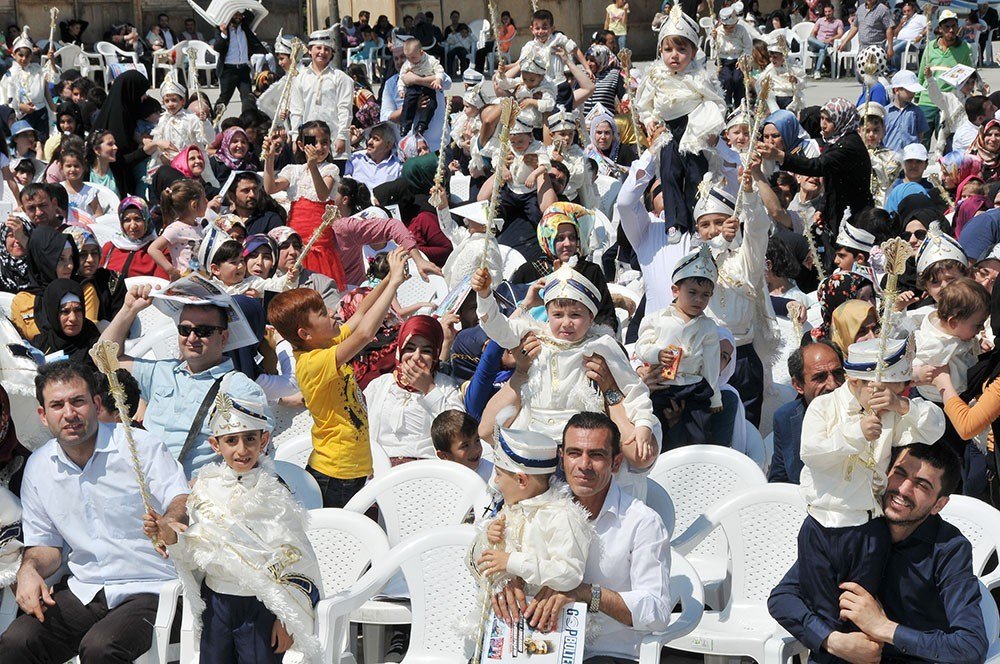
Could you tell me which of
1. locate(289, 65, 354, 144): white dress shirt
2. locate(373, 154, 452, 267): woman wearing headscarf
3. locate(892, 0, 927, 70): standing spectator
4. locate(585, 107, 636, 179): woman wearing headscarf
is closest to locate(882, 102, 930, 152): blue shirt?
locate(585, 107, 636, 179): woman wearing headscarf

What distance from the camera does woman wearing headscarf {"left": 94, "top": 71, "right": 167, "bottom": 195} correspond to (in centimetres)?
1264

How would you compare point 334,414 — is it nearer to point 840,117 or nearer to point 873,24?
Answer: point 840,117

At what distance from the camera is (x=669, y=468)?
612 cm

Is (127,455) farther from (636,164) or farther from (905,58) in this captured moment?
(905,58)

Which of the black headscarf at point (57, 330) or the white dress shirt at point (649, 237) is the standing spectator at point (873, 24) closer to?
the white dress shirt at point (649, 237)

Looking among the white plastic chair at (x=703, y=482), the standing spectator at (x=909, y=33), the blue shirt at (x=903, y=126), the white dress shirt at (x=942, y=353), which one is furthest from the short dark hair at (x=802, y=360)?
the standing spectator at (x=909, y=33)

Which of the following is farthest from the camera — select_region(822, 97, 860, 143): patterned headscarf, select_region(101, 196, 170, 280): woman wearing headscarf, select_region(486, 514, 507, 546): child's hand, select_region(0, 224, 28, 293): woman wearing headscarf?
select_region(822, 97, 860, 143): patterned headscarf

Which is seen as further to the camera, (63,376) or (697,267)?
(697,267)

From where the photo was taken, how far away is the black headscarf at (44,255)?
877 cm

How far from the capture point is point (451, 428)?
20.2ft

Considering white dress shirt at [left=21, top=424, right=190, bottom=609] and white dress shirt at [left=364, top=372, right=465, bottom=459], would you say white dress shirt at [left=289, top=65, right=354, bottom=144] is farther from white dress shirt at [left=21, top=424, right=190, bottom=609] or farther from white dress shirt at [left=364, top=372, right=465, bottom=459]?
white dress shirt at [left=21, top=424, right=190, bottom=609]

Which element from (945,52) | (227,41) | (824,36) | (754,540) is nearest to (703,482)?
(754,540)

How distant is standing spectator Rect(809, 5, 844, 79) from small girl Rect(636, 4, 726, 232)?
1519 cm

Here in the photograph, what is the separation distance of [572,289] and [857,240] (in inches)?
130
